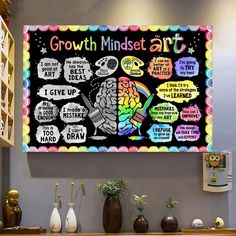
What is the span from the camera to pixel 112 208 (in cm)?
520

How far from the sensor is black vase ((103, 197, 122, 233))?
5.19 meters

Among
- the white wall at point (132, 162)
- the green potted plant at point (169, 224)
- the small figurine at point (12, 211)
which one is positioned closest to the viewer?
the small figurine at point (12, 211)

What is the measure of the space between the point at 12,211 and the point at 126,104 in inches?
49.3

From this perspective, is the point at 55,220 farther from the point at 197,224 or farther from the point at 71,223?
the point at 197,224

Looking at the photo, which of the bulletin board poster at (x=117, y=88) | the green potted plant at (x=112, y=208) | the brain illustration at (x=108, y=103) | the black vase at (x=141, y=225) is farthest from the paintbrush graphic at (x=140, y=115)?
the black vase at (x=141, y=225)

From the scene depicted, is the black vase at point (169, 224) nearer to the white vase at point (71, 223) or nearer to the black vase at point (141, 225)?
the black vase at point (141, 225)

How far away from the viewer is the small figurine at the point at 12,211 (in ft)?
16.8

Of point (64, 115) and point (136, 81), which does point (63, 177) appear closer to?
point (64, 115)

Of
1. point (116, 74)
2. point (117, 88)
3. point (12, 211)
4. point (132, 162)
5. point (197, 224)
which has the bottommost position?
point (197, 224)

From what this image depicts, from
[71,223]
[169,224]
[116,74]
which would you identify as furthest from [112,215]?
[116,74]

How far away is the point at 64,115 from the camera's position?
17.9 feet

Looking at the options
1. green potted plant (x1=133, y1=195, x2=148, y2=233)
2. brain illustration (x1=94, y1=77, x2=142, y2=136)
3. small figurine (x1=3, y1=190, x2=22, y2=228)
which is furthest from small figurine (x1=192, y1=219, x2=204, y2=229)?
small figurine (x1=3, y1=190, x2=22, y2=228)

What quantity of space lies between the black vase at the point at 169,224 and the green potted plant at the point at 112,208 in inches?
13.6

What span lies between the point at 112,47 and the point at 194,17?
2.43ft
